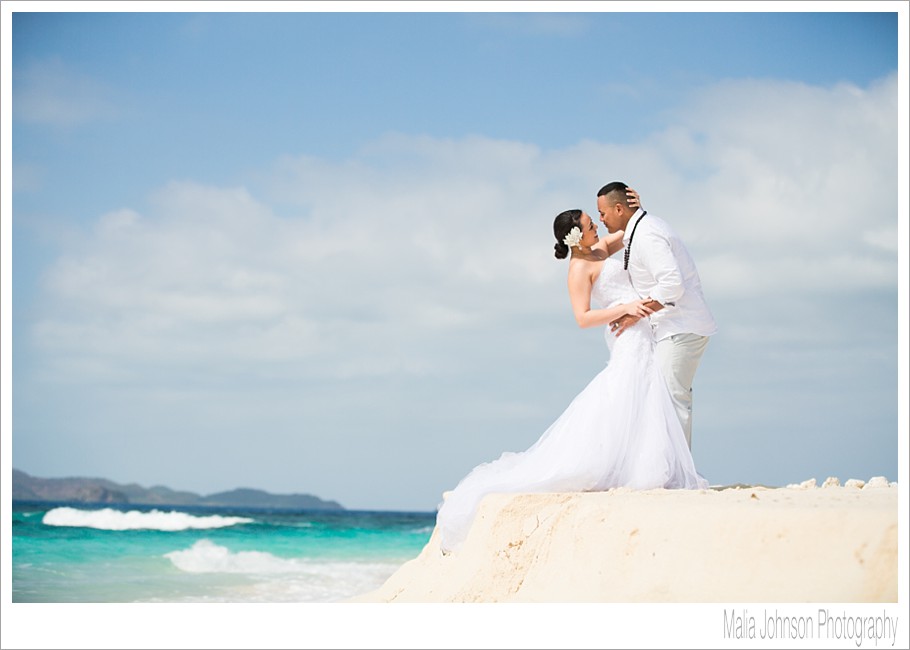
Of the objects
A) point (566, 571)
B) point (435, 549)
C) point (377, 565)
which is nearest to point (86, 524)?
point (377, 565)

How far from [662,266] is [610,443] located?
1.39 metres

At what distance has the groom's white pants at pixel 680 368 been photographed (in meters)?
7.26

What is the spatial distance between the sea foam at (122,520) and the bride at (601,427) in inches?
1212

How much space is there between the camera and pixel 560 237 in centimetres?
732

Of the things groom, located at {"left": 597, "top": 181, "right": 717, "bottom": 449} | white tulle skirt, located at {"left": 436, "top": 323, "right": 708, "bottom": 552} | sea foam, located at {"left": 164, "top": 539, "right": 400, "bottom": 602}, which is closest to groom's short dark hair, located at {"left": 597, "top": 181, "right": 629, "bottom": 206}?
groom, located at {"left": 597, "top": 181, "right": 717, "bottom": 449}

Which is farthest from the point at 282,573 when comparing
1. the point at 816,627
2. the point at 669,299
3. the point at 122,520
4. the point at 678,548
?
the point at 816,627

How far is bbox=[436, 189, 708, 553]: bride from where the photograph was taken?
22.4 ft

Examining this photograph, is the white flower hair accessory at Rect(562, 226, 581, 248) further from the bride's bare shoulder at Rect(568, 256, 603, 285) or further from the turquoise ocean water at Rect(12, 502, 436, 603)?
the turquoise ocean water at Rect(12, 502, 436, 603)

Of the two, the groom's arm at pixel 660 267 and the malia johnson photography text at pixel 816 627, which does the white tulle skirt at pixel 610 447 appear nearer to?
the groom's arm at pixel 660 267

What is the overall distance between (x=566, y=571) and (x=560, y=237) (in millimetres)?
2609

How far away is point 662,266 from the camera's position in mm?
7078

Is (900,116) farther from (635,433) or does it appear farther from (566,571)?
(566,571)

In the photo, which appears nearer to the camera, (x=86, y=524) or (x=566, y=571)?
(x=566, y=571)

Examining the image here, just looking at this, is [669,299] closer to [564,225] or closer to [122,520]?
[564,225]
